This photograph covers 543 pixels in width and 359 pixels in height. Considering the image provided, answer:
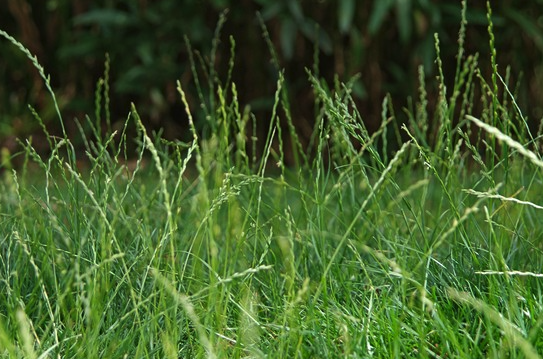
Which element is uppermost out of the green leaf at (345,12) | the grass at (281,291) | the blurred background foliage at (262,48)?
the grass at (281,291)

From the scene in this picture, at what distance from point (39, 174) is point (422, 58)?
60.7 inches

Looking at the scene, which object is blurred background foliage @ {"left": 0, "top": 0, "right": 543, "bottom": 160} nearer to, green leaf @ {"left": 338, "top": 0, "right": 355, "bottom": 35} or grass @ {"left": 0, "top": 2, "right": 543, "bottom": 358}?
green leaf @ {"left": 338, "top": 0, "right": 355, "bottom": 35}

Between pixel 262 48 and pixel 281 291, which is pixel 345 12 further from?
pixel 281 291

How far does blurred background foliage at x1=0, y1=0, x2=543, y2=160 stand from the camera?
Result: 11.2 feet

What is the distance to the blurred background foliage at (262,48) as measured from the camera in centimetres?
341

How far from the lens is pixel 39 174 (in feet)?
10.9

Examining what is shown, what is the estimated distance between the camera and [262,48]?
374 centimetres

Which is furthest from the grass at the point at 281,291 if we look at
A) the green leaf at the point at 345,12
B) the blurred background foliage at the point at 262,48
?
the blurred background foliage at the point at 262,48

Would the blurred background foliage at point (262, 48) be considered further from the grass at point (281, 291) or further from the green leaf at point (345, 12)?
the grass at point (281, 291)

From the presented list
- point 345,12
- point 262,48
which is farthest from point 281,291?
point 262,48

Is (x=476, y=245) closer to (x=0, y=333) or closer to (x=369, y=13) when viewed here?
(x=0, y=333)

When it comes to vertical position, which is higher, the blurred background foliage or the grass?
the grass

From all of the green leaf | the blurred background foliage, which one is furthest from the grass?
the blurred background foliage

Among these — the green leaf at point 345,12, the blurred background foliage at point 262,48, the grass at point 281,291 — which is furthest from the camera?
the blurred background foliage at point 262,48
